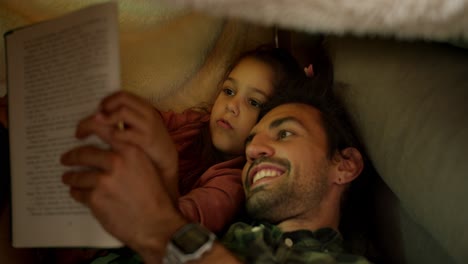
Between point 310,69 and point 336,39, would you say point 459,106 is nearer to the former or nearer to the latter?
point 336,39

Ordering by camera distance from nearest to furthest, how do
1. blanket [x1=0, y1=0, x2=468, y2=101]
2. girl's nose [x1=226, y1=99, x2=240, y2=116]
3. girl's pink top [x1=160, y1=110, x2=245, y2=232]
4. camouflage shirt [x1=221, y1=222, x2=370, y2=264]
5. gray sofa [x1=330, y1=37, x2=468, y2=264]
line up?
blanket [x1=0, y1=0, x2=468, y2=101], gray sofa [x1=330, y1=37, x2=468, y2=264], camouflage shirt [x1=221, y1=222, x2=370, y2=264], girl's pink top [x1=160, y1=110, x2=245, y2=232], girl's nose [x1=226, y1=99, x2=240, y2=116]

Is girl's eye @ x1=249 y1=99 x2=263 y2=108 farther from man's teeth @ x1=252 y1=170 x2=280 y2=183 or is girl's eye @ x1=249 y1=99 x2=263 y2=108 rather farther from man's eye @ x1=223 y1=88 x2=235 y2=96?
man's teeth @ x1=252 y1=170 x2=280 y2=183

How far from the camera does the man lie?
55 cm

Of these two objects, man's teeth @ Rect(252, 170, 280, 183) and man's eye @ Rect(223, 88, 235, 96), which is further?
man's eye @ Rect(223, 88, 235, 96)

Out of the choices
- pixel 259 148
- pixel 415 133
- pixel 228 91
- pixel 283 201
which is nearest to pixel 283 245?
pixel 283 201

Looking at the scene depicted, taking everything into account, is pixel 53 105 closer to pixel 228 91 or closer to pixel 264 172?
pixel 264 172

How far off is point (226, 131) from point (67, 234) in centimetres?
47

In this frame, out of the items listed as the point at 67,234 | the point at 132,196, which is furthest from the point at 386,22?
the point at 67,234

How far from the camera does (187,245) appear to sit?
0.57 meters

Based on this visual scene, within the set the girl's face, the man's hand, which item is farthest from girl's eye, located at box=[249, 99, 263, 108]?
the man's hand

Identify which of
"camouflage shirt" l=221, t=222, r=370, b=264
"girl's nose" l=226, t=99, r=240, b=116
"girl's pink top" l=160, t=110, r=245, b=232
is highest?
"girl's nose" l=226, t=99, r=240, b=116

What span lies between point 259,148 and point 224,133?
18 centimetres

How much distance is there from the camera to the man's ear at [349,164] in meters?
0.87

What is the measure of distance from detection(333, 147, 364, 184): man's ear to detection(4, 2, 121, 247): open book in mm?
480
